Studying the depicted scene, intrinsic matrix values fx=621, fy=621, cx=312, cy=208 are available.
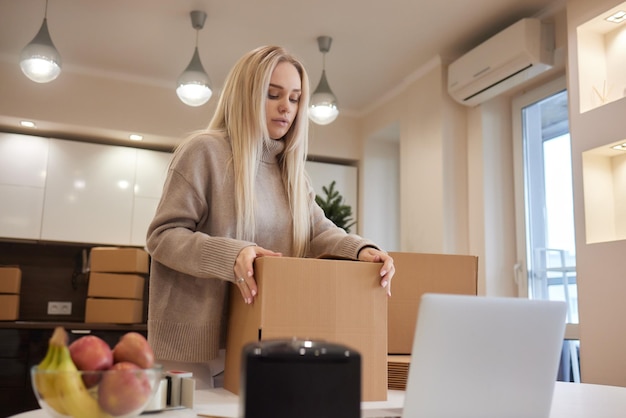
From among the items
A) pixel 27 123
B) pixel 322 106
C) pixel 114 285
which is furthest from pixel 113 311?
pixel 322 106

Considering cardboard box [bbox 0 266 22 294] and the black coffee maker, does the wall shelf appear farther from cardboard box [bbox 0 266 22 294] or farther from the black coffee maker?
cardboard box [bbox 0 266 22 294]

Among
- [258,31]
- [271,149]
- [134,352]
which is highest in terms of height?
[258,31]

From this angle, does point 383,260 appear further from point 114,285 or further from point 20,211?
point 20,211

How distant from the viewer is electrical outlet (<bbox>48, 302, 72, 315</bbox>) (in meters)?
4.13

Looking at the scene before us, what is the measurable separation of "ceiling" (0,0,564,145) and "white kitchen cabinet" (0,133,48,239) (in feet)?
1.69

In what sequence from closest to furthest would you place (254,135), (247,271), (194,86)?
(247,271)
(254,135)
(194,86)

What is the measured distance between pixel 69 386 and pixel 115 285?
10.6 feet

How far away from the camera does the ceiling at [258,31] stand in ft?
10.1

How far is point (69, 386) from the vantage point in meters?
0.62

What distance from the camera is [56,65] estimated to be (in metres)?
2.79

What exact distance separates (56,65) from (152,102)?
4.08ft

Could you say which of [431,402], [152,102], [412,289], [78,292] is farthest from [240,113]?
[78,292]

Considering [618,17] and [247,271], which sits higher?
[618,17]

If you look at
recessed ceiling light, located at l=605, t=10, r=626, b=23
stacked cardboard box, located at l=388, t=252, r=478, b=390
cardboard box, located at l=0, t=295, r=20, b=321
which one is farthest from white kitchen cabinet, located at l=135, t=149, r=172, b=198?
stacked cardboard box, located at l=388, t=252, r=478, b=390
